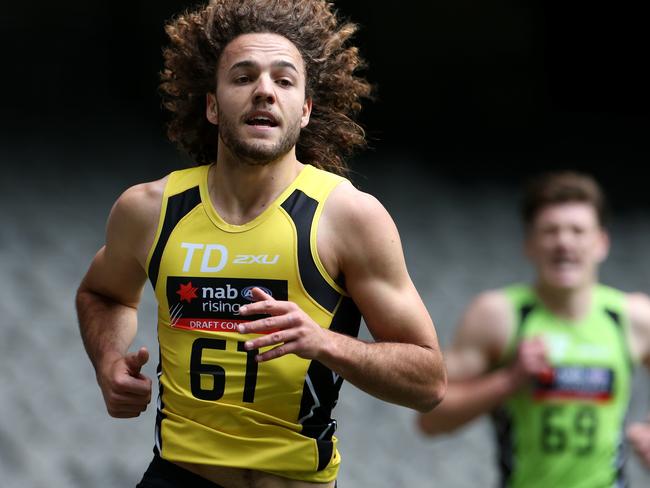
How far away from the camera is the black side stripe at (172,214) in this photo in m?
3.52

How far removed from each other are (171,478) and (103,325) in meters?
0.56

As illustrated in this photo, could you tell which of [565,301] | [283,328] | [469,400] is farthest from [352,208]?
[565,301]

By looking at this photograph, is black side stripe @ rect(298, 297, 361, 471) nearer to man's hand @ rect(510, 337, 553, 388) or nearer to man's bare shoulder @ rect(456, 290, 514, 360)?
man's hand @ rect(510, 337, 553, 388)

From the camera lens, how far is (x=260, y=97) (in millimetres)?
3461

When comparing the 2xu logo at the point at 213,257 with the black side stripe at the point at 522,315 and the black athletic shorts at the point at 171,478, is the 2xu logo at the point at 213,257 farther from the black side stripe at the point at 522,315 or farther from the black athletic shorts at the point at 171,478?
the black side stripe at the point at 522,315

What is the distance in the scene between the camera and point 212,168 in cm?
370

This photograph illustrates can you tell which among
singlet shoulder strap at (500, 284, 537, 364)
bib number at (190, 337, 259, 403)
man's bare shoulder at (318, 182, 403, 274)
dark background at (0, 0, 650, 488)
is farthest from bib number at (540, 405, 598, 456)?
dark background at (0, 0, 650, 488)

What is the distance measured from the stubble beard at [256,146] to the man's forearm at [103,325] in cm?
66

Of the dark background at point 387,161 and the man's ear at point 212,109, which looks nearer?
the man's ear at point 212,109

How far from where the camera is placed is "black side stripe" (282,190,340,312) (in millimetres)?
3379

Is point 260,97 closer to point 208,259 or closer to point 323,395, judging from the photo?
point 208,259

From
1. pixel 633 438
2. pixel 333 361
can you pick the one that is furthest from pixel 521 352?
pixel 333 361

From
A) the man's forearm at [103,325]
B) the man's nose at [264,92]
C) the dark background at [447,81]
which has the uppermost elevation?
the dark background at [447,81]

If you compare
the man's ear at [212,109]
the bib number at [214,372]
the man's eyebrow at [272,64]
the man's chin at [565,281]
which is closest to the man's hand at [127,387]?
the bib number at [214,372]
